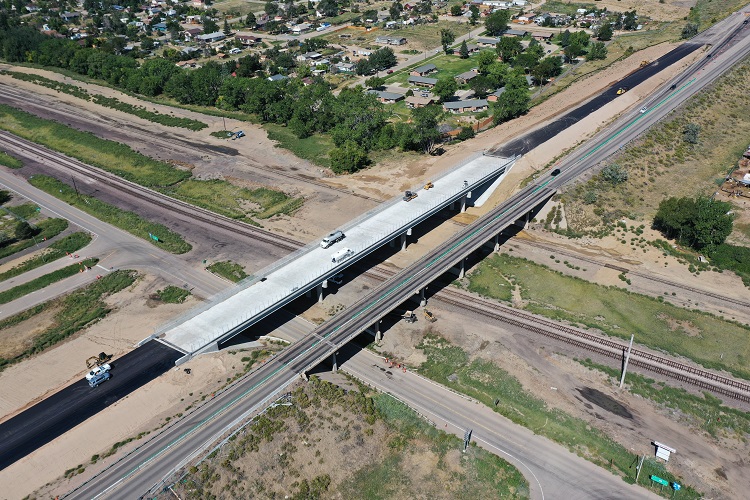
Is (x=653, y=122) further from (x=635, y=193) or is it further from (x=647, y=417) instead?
(x=647, y=417)

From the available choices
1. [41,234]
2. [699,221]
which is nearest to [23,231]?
[41,234]

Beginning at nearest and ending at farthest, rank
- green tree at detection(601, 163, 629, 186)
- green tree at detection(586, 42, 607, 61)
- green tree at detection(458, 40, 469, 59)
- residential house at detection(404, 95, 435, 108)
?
green tree at detection(601, 163, 629, 186)
residential house at detection(404, 95, 435, 108)
green tree at detection(586, 42, 607, 61)
green tree at detection(458, 40, 469, 59)

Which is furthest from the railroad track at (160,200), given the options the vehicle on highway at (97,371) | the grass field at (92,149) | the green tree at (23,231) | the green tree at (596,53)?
the green tree at (596,53)

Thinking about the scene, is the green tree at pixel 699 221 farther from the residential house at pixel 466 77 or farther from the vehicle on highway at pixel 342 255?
the residential house at pixel 466 77

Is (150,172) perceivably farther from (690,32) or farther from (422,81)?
(690,32)

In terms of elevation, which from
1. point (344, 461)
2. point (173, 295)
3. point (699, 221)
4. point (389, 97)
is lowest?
point (344, 461)

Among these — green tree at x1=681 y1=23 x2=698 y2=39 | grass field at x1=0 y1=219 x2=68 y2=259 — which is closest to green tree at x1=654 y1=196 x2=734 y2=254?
grass field at x1=0 y1=219 x2=68 y2=259

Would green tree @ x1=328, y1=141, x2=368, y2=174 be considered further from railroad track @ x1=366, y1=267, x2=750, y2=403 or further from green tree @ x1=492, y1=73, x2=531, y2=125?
green tree @ x1=492, y1=73, x2=531, y2=125
